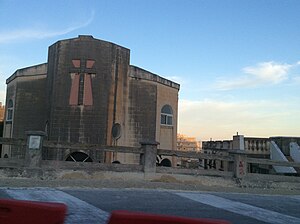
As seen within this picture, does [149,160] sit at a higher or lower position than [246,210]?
higher

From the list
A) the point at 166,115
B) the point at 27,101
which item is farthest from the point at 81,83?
the point at 166,115

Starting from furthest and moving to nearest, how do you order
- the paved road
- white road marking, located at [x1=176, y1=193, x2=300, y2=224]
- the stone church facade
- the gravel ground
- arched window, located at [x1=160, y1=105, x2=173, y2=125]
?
arched window, located at [x1=160, y1=105, x2=173, y2=125] < the stone church facade < the gravel ground < white road marking, located at [x1=176, y1=193, x2=300, y2=224] < the paved road

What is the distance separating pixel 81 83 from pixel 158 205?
41.3 feet

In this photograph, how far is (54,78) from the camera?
19.6 m

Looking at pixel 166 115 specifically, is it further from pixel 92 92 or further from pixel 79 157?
pixel 79 157

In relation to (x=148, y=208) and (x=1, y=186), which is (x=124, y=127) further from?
(x=148, y=208)

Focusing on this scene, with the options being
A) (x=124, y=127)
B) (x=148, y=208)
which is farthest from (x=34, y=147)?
(x=124, y=127)

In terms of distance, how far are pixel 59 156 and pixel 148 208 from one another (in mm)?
12224

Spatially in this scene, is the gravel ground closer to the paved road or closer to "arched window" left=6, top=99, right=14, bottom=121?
the paved road

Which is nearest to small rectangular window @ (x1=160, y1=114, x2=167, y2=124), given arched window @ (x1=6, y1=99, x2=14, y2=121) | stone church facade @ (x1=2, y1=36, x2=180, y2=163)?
stone church facade @ (x1=2, y1=36, x2=180, y2=163)

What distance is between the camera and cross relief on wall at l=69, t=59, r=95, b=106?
1917 cm

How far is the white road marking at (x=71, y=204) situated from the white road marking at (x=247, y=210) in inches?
121

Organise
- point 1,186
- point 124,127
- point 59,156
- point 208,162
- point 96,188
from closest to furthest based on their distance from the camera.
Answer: point 1,186
point 96,188
point 59,156
point 124,127
point 208,162

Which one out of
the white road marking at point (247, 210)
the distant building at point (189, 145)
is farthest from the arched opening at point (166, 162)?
the distant building at point (189, 145)
